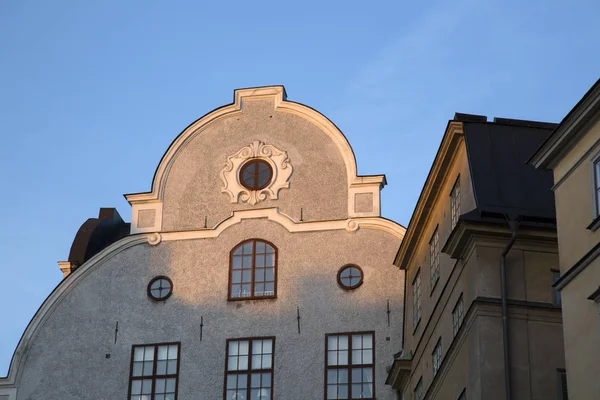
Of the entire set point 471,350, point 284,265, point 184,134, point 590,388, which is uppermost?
point 184,134

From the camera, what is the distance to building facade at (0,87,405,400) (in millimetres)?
29781

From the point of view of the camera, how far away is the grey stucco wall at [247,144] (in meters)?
31.6

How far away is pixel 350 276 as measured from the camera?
30406 millimetres

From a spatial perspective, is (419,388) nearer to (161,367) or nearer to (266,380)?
(266,380)

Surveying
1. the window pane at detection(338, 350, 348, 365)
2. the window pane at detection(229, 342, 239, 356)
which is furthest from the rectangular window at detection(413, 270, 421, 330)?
the window pane at detection(229, 342, 239, 356)

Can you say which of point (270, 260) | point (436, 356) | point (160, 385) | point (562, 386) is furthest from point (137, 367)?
point (562, 386)

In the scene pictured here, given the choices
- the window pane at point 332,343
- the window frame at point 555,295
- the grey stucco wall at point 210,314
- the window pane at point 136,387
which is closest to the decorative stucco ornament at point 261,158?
the grey stucco wall at point 210,314

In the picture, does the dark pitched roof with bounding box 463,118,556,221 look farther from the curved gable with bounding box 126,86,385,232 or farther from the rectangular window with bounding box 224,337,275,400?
the rectangular window with bounding box 224,337,275,400

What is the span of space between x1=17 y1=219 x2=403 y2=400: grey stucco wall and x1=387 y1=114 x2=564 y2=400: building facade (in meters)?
4.05

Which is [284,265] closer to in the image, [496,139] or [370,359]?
[370,359]

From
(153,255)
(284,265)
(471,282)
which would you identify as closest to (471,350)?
(471,282)

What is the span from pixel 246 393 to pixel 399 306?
4259mm

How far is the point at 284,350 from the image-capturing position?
29.9 m

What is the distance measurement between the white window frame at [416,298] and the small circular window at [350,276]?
2612 mm
